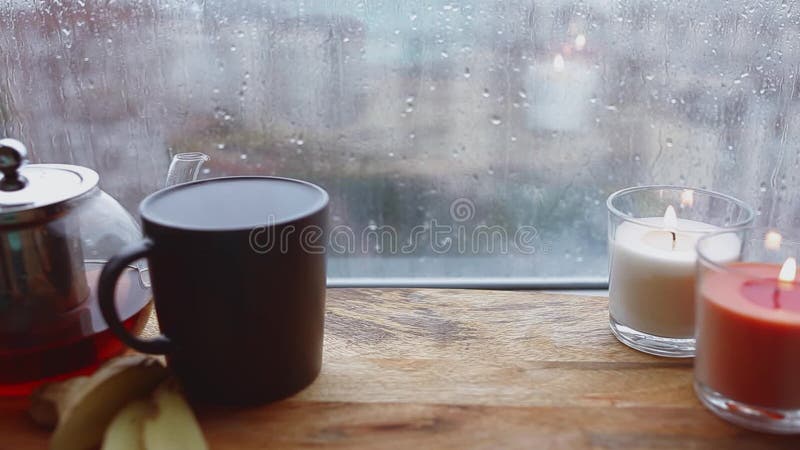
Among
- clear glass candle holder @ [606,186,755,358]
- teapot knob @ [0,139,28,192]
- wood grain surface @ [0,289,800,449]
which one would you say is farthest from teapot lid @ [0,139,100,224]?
clear glass candle holder @ [606,186,755,358]

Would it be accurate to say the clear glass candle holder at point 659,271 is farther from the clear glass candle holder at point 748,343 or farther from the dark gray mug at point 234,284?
the dark gray mug at point 234,284

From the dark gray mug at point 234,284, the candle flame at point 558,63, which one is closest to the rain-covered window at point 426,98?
the candle flame at point 558,63

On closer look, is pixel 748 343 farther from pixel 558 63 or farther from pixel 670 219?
pixel 558 63

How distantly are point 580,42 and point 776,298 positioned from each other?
376 millimetres

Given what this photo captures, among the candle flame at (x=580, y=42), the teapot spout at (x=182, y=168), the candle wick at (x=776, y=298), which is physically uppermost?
the candle flame at (x=580, y=42)

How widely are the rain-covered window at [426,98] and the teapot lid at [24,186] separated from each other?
256 mm

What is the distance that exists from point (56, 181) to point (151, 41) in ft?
0.89

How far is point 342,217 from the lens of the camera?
830 millimetres

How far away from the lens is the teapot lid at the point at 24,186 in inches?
18.7

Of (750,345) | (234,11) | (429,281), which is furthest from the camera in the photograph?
(429,281)

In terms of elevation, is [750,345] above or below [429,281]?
above

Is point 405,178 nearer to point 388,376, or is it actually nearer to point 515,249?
point 515,249

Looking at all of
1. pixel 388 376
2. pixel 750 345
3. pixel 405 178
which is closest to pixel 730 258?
pixel 750 345

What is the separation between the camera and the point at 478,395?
528 millimetres
